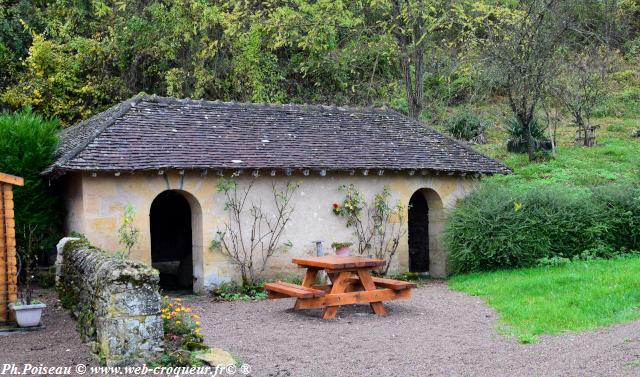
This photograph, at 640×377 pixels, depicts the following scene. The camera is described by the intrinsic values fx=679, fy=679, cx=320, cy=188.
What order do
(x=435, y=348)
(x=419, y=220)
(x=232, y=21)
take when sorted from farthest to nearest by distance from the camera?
(x=232, y=21) < (x=419, y=220) < (x=435, y=348)

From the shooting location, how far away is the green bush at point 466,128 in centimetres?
2341

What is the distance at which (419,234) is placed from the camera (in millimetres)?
16594

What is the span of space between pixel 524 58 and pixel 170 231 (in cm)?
1126

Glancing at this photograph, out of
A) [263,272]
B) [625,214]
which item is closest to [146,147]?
[263,272]

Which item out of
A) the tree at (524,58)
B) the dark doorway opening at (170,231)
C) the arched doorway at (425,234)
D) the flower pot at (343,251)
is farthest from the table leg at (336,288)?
the tree at (524,58)

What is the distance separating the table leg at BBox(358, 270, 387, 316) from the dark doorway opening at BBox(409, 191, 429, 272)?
608 cm

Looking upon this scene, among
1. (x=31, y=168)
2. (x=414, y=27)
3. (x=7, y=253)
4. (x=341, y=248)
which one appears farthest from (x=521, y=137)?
(x=7, y=253)

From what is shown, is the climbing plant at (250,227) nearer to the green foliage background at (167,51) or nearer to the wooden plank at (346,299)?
the wooden plank at (346,299)

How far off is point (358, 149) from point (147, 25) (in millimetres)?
10670

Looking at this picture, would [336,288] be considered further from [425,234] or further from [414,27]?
[414,27]

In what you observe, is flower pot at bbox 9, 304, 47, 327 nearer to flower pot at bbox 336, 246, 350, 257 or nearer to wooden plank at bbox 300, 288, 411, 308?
wooden plank at bbox 300, 288, 411, 308

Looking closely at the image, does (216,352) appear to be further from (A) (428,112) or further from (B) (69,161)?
(A) (428,112)

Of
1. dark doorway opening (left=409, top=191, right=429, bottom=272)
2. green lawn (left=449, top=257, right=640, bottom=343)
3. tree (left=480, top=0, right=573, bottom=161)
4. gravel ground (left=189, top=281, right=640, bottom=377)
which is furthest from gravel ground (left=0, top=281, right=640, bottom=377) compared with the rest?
tree (left=480, top=0, right=573, bottom=161)

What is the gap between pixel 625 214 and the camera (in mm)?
13672
